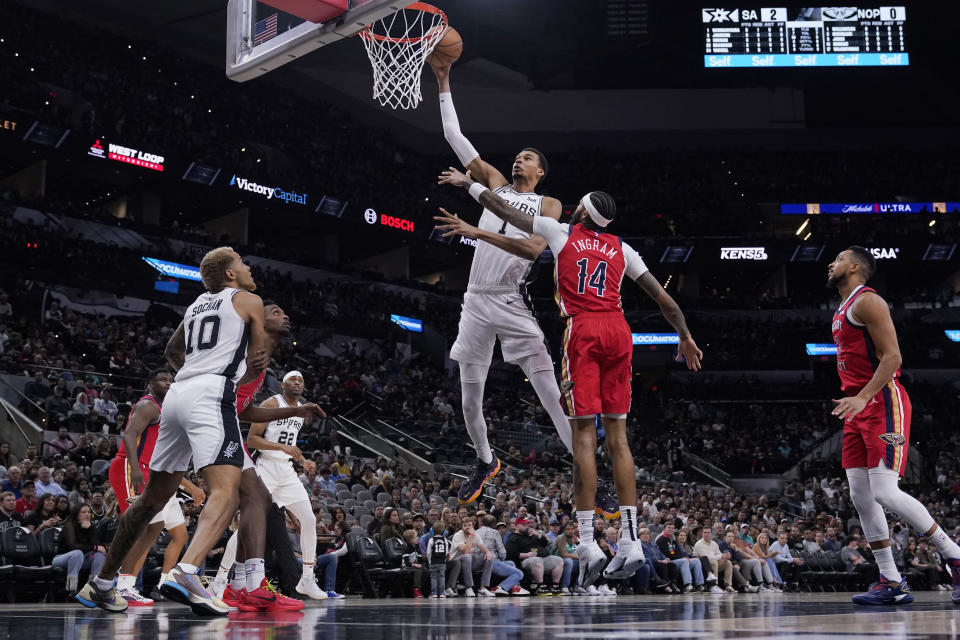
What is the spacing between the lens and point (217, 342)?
17.7 ft

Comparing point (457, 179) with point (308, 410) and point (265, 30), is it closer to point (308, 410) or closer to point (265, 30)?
point (308, 410)

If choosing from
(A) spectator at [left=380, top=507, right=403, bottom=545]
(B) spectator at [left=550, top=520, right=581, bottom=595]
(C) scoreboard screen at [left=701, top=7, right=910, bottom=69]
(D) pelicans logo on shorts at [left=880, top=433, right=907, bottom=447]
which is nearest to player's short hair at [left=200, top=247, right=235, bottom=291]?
(D) pelicans logo on shorts at [left=880, top=433, right=907, bottom=447]

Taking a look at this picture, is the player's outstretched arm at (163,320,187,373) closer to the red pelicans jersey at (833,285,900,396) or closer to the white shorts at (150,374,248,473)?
the white shorts at (150,374,248,473)

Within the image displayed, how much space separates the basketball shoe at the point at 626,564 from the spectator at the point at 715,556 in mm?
10270

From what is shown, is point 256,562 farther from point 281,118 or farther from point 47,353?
point 281,118

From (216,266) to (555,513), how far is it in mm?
12016

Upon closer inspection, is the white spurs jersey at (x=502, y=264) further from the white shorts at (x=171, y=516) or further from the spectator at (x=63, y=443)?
the spectator at (x=63, y=443)

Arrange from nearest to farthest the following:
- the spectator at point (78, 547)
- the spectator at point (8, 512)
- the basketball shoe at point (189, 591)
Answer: the basketball shoe at point (189, 591), the spectator at point (78, 547), the spectator at point (8, 512)

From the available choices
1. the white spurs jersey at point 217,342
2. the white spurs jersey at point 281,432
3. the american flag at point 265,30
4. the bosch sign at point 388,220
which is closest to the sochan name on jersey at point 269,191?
the bosch sign at point 388,220

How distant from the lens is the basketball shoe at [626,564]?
5.76 metres

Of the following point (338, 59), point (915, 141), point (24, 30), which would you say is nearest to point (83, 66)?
point (24, 30)

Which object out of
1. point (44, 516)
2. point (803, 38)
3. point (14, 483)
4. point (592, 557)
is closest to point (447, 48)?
point (592, 557)

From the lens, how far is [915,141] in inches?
1673

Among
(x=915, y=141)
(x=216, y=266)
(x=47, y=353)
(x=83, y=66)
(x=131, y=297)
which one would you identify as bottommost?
(x=216, y=266)
